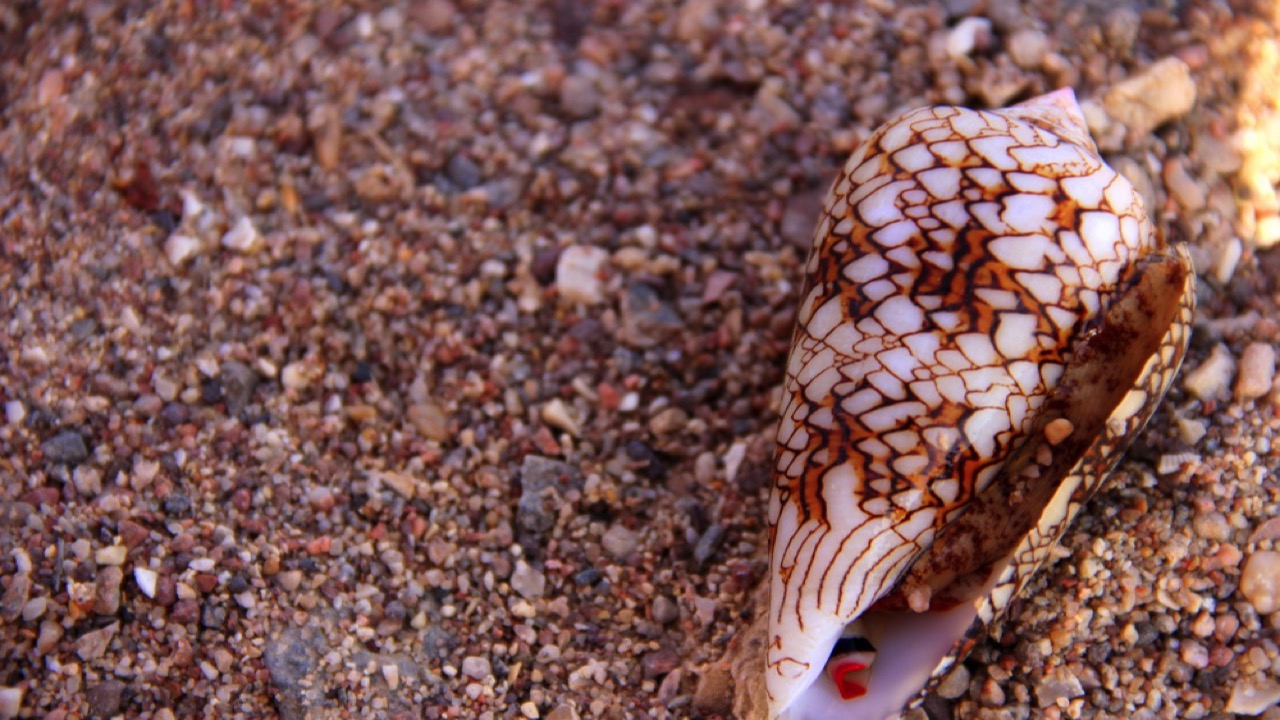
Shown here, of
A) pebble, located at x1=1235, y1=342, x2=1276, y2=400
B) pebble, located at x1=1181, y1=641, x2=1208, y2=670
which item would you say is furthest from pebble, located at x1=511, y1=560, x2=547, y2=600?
pebble, located at x1=1235, y1=342, x2=1276, y2=400

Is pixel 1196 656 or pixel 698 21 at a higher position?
pixel 698 21

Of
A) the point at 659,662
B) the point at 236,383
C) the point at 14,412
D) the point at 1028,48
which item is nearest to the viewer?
the point at 659,662

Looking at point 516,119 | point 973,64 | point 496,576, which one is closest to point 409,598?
point 496,576

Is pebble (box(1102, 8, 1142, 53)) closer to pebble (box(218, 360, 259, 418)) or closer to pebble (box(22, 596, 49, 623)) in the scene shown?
pebble (box(218, 360, 259, 418))

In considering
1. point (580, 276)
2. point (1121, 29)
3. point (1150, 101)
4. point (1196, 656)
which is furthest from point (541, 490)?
point (1121, 29)

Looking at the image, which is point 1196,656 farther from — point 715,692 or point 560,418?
point 560,418

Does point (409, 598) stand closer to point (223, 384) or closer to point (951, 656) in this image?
point (223, 384)
